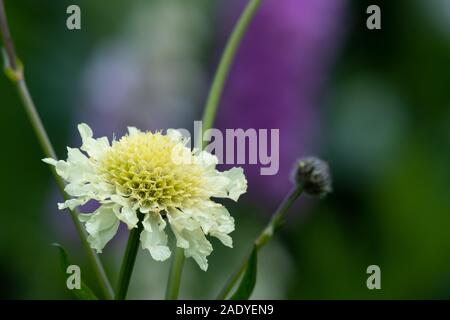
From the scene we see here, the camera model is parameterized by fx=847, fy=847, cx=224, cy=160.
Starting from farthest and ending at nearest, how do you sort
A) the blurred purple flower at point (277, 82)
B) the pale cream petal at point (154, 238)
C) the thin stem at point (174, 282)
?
the blurred purple flower at point (277, 82), the thin stem at point (174, 282), the pale cream petal at point (154, 238)

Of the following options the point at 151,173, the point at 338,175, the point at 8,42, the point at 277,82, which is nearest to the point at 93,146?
the point at 151,173

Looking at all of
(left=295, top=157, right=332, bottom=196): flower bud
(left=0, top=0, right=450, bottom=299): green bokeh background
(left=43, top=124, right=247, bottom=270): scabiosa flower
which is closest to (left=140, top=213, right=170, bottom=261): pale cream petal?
(left=43, top=124, right=247, bottom=270): scabiosa flower

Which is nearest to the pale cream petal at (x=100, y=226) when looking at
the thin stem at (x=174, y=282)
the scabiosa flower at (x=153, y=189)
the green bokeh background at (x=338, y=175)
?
the scabiosa flower at (x=153, y=189)

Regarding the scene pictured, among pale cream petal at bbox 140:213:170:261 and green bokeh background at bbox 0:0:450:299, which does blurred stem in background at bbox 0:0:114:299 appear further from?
green bokeh background at bbox 0:0:450:299

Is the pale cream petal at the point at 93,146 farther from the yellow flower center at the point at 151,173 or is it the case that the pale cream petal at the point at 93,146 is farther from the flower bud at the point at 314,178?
the flower bud at the point at 314,178

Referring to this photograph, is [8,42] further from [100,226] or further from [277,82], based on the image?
[277,82]
